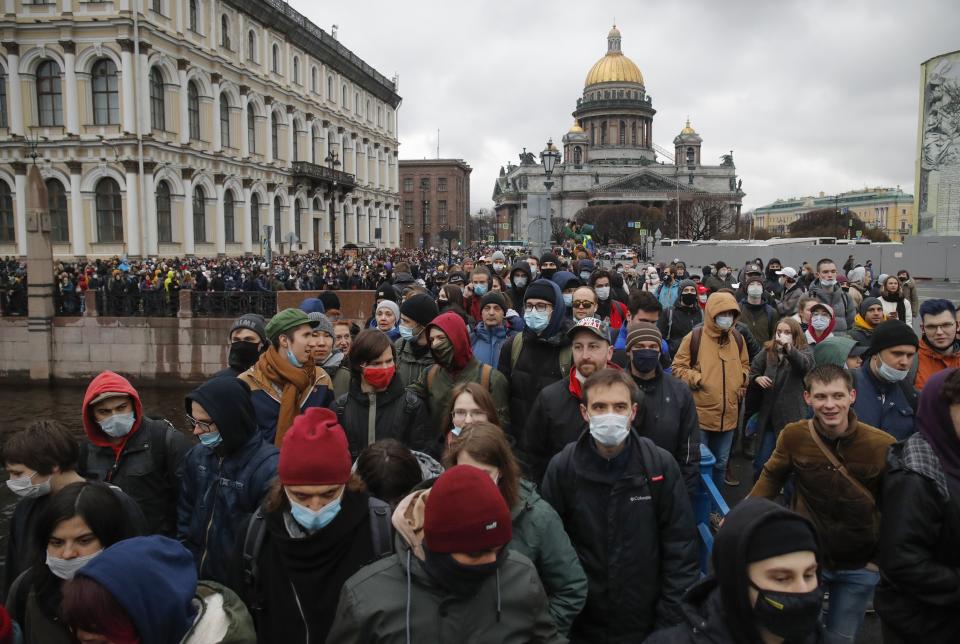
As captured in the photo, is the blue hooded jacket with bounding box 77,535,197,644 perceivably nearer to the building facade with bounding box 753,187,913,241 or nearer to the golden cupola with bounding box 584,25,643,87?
the golden cupola with bounding box 584,25,643,87

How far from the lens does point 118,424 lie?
12.7 feet

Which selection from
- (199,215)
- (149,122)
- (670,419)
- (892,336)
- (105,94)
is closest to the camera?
(670,419)

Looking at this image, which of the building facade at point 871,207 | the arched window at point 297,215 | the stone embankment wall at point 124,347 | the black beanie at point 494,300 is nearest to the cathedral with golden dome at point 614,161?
the building facade at point 871,207

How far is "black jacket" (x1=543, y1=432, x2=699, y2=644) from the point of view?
3070mm

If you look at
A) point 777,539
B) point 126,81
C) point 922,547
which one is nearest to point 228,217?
point 126,81

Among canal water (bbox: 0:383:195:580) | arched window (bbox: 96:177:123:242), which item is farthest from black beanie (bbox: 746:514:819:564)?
arched window (bbox: 96:177:123:242)

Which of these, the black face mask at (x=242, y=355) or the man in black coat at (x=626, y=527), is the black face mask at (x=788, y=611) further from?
the black face mask at (x=242, y=355)

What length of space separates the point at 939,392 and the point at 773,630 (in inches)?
59.1

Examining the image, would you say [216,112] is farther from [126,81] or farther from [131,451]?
[131,451]

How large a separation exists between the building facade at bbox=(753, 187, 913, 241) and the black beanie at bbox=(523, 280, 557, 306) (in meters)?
131

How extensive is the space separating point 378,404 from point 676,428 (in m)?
1.75

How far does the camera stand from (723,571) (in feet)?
6.88

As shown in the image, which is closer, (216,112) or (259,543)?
(259,543)

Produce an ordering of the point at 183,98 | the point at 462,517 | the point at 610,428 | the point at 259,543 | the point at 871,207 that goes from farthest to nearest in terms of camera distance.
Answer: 1. the point at 871,207
2. the point at 183,98
3. the point at 610,428
4. the point at 259,543
5. the point at 462,517
